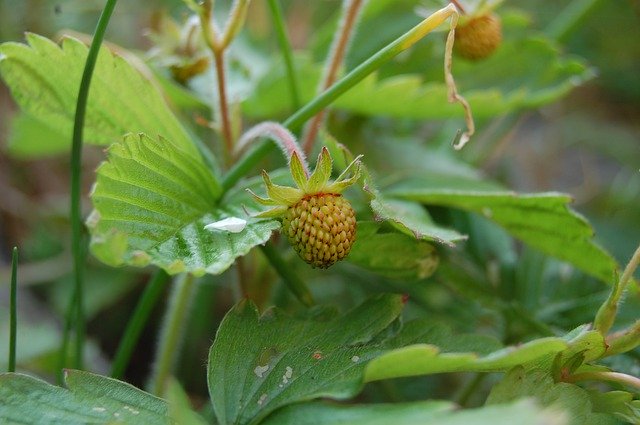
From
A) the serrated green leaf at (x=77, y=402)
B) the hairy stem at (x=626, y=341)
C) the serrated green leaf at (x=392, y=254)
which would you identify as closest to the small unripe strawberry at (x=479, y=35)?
the serrated green leaf at (x=392, y=254)

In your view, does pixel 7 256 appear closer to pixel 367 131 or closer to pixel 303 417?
pixel 367 131

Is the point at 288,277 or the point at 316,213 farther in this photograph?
the point at 288,277

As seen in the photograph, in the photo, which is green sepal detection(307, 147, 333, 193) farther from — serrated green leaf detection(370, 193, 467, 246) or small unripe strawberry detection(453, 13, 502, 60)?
small unripe strawberry detection(453, 13, 502, 60)

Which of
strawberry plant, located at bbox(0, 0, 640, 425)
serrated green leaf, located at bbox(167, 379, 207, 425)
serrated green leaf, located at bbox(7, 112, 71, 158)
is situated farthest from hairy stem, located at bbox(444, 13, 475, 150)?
serrated green leaf, located at bbox(7, 112, 71, 158)

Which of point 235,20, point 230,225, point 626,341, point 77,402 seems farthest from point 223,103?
point 626,341

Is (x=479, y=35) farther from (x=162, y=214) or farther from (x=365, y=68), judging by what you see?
(x=162, y=214)
